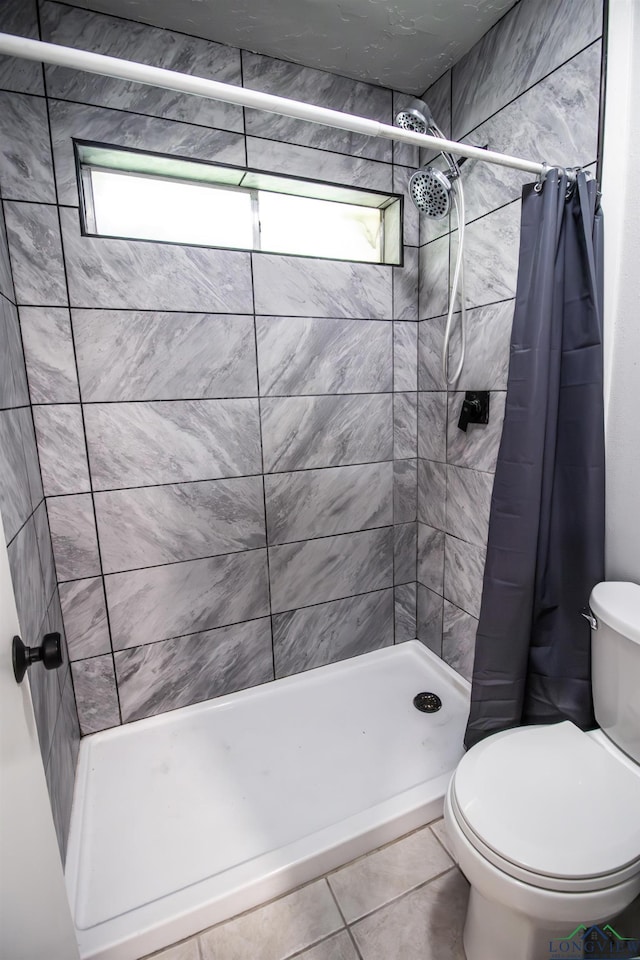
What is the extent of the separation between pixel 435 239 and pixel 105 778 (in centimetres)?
234

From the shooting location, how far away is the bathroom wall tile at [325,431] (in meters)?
1.79

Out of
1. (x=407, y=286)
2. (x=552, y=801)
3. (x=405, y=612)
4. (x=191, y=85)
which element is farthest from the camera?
(x=405, y=612)

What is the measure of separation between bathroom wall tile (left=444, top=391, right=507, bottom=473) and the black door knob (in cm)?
143

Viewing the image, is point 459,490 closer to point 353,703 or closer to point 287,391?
point 287,391

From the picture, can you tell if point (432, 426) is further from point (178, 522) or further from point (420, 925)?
point (420, 925)

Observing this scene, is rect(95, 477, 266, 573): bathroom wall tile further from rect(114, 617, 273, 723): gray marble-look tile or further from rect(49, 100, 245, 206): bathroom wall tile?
rect(49, 100, 245, 206): bathroom wall tile

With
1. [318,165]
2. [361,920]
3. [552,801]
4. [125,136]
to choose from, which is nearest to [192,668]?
[361,920]

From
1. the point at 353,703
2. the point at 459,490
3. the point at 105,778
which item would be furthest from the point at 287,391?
the point at 105,778

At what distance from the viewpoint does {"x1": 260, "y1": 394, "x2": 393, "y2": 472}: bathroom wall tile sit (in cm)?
179

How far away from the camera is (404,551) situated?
2129 mm

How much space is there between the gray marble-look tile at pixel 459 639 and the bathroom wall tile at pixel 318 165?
1.77 metres

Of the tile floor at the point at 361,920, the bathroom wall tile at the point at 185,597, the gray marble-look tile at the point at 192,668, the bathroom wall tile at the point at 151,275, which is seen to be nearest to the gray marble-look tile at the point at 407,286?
the bathroom wall tile at the point at 151,275

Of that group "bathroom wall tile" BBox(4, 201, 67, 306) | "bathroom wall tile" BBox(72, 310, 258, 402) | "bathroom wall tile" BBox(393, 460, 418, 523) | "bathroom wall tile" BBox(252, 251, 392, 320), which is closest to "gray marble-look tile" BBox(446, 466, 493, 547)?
"bathroom wall tile" BBox(393, 460, 418, 523)

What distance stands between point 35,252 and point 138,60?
722mm
